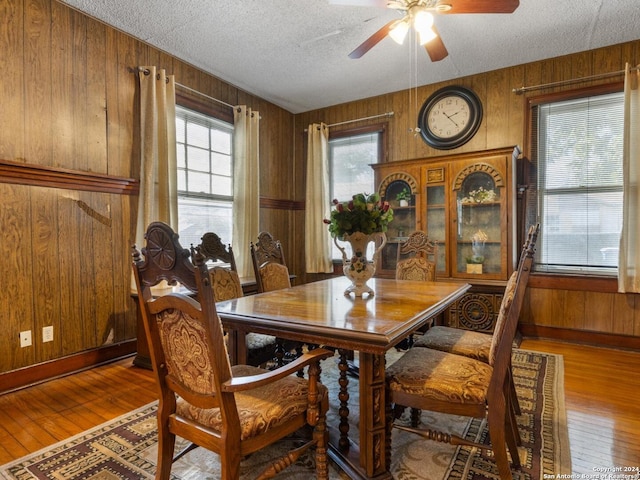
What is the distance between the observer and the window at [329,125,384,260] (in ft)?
15.5

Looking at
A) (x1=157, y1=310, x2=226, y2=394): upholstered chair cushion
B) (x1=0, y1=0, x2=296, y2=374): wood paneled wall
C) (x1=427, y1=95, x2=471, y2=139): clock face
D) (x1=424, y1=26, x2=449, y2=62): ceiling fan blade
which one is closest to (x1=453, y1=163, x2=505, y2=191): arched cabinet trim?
(x1=427, y1=95, x2=471, y2=139): clock face

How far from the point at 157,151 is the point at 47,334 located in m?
1.72

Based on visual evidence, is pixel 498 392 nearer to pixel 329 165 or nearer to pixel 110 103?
pixel 110 103

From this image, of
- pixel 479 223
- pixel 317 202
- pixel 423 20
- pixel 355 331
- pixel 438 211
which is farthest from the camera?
A: pixel 317 202

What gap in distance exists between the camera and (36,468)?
5.54 feet

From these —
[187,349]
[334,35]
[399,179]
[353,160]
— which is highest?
[334,35]

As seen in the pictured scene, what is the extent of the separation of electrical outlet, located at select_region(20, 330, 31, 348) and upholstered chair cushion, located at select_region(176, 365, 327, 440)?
1.95 metres

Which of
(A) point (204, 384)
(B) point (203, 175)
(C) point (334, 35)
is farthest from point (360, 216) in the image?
(B) point (203, 175)

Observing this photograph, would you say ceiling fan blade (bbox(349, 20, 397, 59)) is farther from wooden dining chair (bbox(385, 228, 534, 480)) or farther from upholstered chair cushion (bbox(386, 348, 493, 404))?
upholstered chair cushion (bbox(386, 348, 493, 404))

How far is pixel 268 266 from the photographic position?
2.82m

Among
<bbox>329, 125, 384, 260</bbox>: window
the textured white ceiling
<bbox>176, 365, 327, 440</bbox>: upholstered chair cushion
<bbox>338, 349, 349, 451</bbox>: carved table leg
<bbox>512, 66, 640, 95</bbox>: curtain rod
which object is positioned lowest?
<bbox>338, 349, 349, 451</bbox>: carved table leg

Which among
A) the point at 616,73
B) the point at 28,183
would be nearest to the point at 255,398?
the point at 28,183

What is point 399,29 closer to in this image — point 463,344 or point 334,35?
point 334,35

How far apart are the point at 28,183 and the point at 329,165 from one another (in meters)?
3.36
